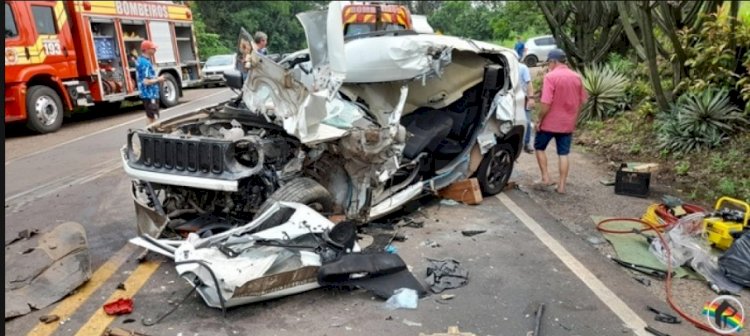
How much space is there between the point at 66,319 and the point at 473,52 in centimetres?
443

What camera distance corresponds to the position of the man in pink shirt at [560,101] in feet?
21.9

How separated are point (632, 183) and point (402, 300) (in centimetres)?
424

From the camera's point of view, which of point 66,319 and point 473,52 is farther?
point 473,52

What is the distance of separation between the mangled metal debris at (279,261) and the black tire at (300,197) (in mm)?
15

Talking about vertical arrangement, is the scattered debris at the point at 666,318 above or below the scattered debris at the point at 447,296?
below

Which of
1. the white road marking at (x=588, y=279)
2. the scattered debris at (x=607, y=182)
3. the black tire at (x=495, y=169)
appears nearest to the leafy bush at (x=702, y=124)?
the scattered debris at (x=607, y=182)

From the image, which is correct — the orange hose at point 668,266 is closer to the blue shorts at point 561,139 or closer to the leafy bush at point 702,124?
the blue shorts at point 561,139

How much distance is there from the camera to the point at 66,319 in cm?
353

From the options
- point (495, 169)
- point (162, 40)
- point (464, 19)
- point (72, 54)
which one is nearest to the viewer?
point (495, 169)

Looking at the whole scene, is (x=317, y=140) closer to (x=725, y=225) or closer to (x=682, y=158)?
(x=725, y=225)

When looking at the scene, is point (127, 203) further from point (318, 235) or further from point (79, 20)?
point (79, 20)

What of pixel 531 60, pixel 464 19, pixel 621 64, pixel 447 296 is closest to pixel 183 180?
pixel 447 296

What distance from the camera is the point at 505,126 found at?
6520 millimetres

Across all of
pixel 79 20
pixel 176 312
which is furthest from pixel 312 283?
pixel 79 20
